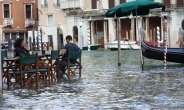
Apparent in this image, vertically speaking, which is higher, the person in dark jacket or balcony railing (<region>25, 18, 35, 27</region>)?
balcony railing (<region>25, 18, 35, 27</region>)

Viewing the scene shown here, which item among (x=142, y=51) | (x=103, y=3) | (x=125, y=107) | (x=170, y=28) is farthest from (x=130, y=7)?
(x=103, y=3)

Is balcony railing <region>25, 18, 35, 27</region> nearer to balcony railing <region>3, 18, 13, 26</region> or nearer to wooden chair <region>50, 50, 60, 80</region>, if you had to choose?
balcony railing <region>3, 18, 13, 26</region>

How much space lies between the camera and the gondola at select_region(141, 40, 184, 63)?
75.0 feet

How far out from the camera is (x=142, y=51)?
24.3 m

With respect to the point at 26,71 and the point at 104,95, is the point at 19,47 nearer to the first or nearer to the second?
the point at 26,71

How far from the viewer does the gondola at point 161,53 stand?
75.0ft

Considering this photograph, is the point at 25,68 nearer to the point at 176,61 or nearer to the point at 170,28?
the point at 176,61

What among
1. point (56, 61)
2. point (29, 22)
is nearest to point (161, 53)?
point (56, 61)

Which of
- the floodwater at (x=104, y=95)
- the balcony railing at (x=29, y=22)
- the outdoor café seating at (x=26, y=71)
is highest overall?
the balcony railing at (x=29, y=22)

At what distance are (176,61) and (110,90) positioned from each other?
32.1 feet

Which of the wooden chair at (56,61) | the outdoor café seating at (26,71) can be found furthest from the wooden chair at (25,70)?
the wooden chair at (56,61)

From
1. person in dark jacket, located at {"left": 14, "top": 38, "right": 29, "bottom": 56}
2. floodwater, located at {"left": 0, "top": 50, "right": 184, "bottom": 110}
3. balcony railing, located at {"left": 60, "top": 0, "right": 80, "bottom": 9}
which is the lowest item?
floodwater, located at {"left": 0, "top": 50, "right": 184, "bottom": 110}

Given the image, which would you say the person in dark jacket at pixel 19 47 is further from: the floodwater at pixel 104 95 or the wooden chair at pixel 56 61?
the floodwater at pixel 104 95

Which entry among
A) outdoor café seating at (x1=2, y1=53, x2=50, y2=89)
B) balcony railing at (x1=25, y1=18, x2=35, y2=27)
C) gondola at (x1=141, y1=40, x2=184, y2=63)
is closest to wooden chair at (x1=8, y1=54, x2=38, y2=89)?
outdoor café seating at (x1=2, y1=53, x2=50, y2=89)
